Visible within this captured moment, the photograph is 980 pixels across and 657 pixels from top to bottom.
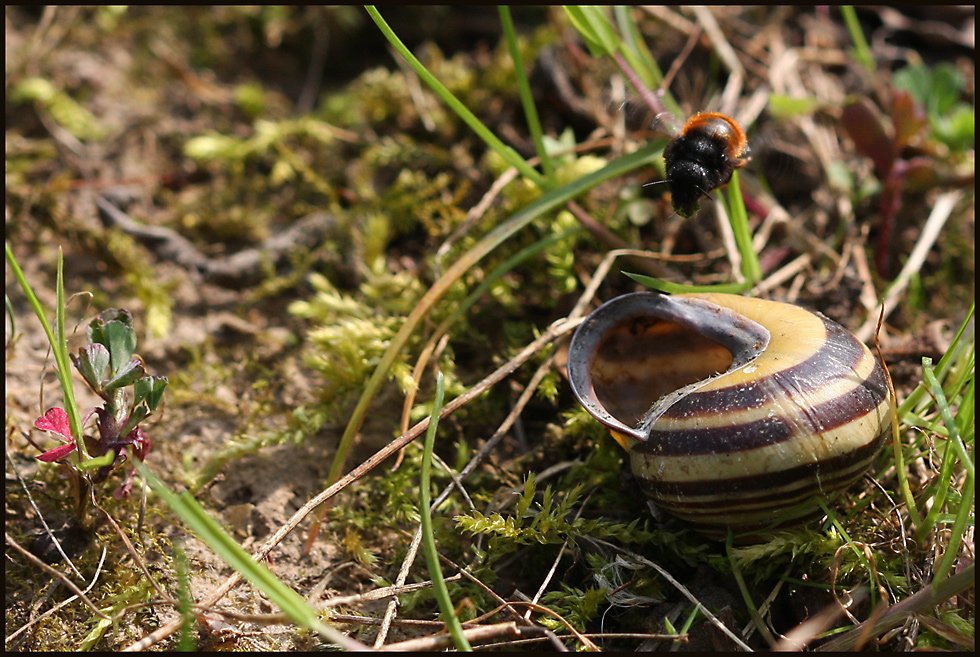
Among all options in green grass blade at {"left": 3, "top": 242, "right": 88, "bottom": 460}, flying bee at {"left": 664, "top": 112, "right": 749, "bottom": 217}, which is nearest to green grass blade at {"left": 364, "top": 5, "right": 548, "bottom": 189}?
flying bee at {"left": 664, "top": 112, "right": 749, "bottom": 217}

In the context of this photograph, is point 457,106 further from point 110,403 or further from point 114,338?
point 110,403

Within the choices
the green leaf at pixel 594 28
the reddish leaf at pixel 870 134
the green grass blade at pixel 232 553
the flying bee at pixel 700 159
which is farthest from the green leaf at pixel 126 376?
the reddish leaf at pixel 870 134

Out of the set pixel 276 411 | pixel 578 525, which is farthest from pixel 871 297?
pixel 276 411

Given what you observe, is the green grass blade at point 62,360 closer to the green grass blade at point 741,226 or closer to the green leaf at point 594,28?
the green leaf at point 594,28

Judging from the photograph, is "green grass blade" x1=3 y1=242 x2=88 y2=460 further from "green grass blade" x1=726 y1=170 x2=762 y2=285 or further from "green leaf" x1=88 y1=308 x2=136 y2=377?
"green grass blade" x1=726 y1=170 x2=762 y2=285

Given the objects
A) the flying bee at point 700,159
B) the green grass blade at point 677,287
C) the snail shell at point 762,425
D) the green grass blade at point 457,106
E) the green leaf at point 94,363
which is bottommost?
the snail shell at point 762,425

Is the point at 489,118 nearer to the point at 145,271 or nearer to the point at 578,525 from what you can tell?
the point at 145,271

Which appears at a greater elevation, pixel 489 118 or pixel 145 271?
pixel 489 118
